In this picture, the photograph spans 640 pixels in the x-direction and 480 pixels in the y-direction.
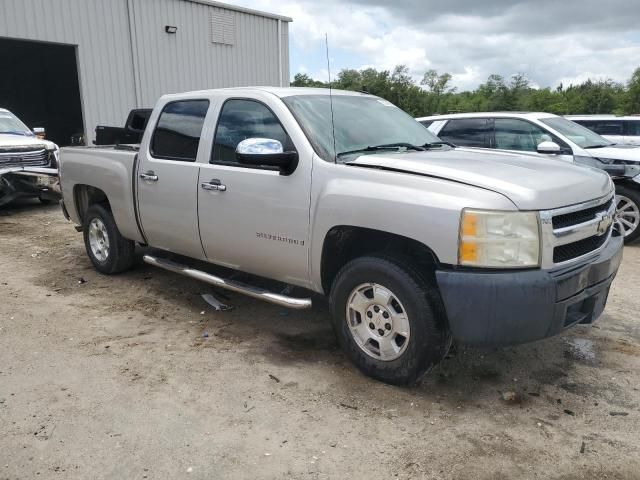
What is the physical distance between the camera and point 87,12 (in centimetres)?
1409

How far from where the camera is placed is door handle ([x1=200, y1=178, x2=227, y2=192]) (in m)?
4.27

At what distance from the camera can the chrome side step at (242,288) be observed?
389cm

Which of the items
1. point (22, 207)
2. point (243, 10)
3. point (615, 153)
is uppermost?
point (243, 10)

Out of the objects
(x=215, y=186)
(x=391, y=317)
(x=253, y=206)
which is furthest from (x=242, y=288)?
(x=391, y=317)

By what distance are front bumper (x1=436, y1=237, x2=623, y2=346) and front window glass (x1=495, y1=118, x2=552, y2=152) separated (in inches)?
196

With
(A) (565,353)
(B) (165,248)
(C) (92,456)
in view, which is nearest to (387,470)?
(C) (92,456)

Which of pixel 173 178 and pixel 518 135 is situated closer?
pixel 173 178

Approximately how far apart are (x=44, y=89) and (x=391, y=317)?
24.0m

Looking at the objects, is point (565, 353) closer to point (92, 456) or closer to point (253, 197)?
point (253, 197)

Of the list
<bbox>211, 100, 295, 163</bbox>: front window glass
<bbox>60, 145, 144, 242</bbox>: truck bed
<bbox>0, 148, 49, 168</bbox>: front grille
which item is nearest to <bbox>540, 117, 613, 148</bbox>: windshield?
<bbox>211, 100, 295, 163</bbox>: front window glass

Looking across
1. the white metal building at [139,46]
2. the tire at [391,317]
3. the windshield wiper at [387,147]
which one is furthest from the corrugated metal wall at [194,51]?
the tire at [391,317]

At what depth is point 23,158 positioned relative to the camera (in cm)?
1038

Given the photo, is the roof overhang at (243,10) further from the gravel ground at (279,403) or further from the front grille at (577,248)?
the front grille at (577,248)

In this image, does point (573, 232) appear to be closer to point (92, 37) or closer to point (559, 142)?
point (559, 142)
